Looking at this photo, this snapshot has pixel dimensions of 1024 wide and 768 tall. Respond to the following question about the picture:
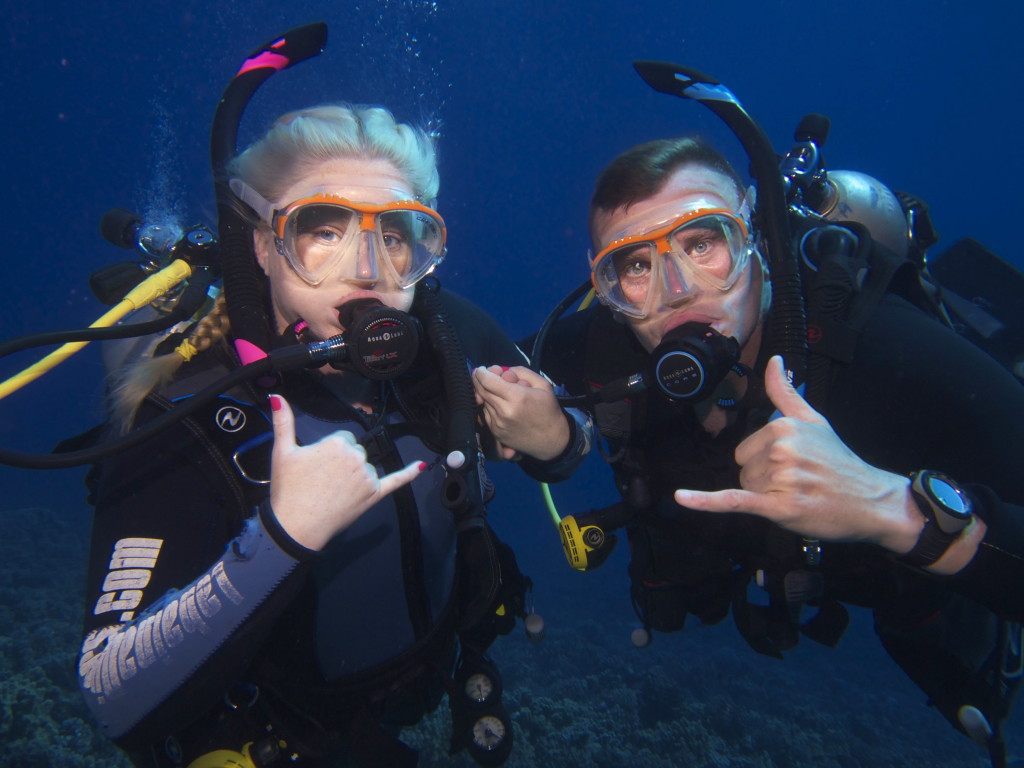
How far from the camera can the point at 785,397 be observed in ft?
5.57

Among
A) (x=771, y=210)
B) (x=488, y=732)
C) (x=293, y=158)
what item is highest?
(x=293, y=158)

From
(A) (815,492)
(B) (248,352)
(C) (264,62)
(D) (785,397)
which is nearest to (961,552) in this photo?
(A) (815,492)

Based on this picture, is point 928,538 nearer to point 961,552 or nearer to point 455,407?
point 961,552

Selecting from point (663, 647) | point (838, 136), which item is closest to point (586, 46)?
point (838, 136)

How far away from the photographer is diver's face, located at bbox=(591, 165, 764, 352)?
7.55ft

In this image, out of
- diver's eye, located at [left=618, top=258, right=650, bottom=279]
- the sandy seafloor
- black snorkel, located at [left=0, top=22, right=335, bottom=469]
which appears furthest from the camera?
the sandy seafloor

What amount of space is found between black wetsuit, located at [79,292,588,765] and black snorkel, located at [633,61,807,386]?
1.05 meters

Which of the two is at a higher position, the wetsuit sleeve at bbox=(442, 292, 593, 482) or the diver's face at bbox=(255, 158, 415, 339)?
the diver's face at bbox=(255, 158, 415, 339)

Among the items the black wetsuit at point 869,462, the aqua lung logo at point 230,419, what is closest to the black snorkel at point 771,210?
the black wetsuit at point 869,462

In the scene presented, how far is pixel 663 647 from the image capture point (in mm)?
12375

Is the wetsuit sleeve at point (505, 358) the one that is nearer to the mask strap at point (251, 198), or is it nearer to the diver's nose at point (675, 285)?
the diver's nose at point (675, 285)

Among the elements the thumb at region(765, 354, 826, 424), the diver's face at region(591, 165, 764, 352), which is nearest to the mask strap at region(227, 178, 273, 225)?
the diver's face at region(591, 165, 764, 352)

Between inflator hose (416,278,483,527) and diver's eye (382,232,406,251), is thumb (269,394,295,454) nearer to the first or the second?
inflator hose (416,278,483,527)

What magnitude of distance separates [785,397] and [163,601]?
2.05m
